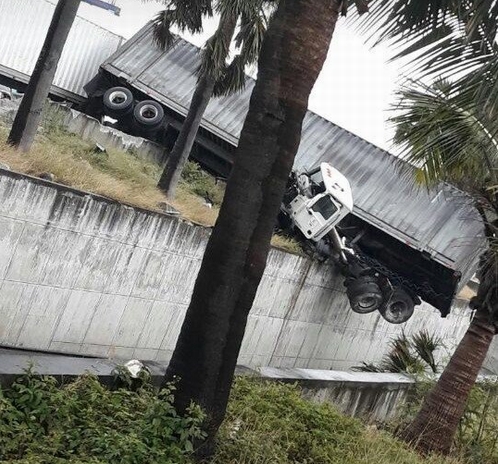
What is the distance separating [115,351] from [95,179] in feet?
8.06

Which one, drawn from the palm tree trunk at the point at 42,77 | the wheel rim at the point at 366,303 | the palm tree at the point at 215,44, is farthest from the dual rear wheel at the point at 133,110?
the palm tree trunk at the point at 42,77

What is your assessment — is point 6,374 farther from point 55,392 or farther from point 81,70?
point 81,70

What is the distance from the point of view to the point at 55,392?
5613 mm

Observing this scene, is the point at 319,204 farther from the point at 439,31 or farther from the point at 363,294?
the point at 439,31

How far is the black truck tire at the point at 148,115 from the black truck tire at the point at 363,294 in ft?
20.9

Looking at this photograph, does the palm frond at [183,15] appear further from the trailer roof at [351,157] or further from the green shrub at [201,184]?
the trailer roof at [351,157]

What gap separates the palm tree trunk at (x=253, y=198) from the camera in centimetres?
555

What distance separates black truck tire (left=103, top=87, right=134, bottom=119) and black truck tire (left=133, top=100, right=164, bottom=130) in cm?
25

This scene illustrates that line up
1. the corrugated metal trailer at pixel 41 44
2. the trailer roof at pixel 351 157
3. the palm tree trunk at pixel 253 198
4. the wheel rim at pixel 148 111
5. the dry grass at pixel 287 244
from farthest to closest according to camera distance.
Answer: the corrugated metal trailer at pixel 41 44, the wheel rim at pixel 148 111, the trailer roof at pixel 351 157, the dry grass at pixel 287 244, the palm tree trunk at pixel 253 198

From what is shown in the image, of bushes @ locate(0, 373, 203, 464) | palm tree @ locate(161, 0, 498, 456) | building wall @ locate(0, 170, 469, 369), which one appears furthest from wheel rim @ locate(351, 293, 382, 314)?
palm tree @ locate(161, 0, 498, 456)

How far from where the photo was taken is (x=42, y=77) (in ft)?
39.0

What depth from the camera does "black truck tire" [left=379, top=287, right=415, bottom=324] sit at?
17.1 metres

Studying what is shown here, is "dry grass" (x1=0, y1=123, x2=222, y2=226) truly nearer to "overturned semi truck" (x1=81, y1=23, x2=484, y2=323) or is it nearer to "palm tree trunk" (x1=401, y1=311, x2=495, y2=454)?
"overturned semi truck" (x1=81, y1=23, x2=484, y2=323)

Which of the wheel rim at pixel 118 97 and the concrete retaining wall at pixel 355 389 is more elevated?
the wheel rim at pixel 118 97
